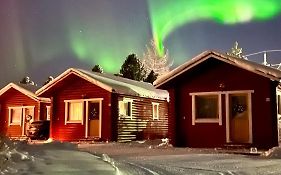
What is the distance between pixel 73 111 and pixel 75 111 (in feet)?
0.47

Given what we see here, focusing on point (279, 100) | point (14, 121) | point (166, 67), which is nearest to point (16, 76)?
point (166, 67)

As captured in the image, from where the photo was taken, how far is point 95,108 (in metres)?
21.2

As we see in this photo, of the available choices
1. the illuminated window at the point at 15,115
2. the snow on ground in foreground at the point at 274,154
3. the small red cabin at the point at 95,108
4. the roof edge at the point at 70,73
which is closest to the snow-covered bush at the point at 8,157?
the snow on ground in foreground at the point at 274,154

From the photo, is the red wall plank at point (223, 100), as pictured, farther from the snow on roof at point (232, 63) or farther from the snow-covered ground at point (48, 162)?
the snow-covered ground at point (48, 162)

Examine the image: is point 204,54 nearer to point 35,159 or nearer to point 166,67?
point 35,159

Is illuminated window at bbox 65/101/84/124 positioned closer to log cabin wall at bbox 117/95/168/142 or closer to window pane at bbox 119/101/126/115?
window pane at bbox 119/101/126/115

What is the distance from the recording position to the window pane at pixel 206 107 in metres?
16.5

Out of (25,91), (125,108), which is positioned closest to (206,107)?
(125,108)

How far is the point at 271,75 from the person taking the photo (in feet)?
47.6

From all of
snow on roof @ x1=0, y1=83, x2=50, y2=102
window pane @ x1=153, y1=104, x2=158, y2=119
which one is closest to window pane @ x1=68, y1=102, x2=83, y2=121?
window pane @ x1=153, y1=104, x2=158, y2=119

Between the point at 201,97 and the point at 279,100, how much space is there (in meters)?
3.48

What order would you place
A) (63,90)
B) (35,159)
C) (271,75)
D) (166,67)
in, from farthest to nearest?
(166,67)
(63,90)
(271,75)
(35,159)

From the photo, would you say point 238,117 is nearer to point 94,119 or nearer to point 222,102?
point 222,102

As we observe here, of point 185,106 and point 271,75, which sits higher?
point 271,75
